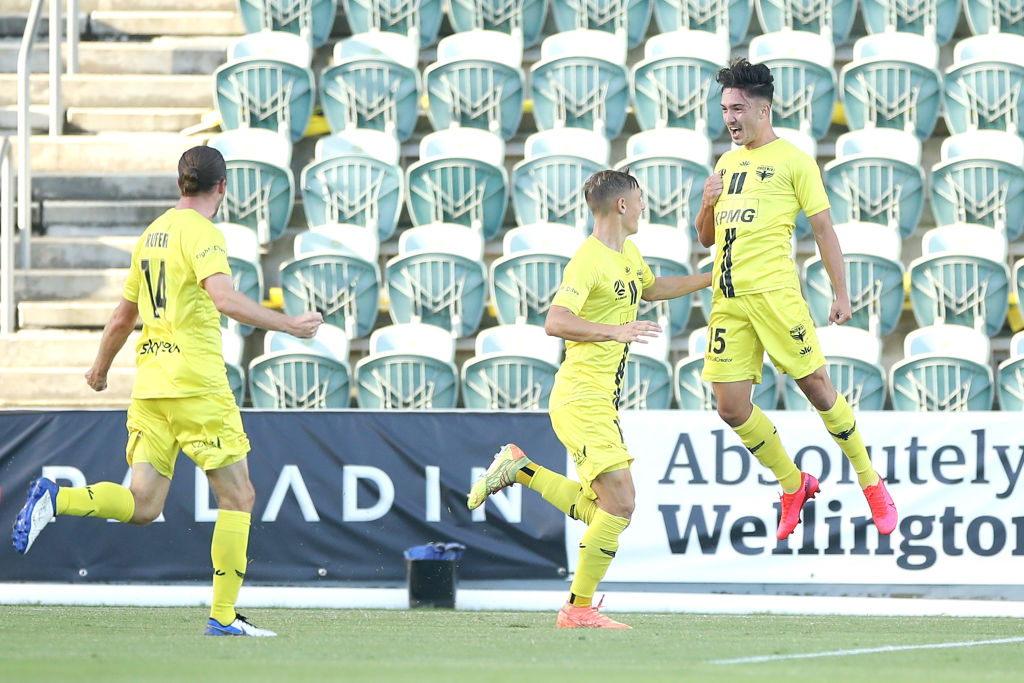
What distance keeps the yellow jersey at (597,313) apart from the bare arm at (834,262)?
31.7 inches

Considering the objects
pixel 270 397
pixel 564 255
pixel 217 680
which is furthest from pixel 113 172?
pixel 217 680

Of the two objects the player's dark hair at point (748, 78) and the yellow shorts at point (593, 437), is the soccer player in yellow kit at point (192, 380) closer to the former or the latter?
the yellow shorts at point (593, 437)

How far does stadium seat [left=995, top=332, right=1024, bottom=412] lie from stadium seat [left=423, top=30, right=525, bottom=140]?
4.18 m

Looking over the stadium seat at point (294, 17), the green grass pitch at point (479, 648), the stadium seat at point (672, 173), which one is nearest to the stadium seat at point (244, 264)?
the stadium seat at point (294, 17)

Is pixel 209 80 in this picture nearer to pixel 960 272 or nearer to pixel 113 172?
pixel 113 172

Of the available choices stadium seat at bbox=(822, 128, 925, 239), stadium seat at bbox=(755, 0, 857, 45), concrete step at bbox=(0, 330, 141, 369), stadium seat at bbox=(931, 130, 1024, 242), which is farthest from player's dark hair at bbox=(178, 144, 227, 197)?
stadium seat at bbox=(755, 0, 857, 45)

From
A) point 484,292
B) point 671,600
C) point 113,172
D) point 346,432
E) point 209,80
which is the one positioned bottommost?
point 671,600

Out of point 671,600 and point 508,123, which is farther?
point 508,123

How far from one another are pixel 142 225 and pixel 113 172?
539mm

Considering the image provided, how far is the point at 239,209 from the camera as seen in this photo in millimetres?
10977

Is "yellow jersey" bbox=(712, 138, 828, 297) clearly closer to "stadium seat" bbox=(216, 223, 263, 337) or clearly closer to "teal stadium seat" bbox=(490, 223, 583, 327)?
"teal stadium seat" bbox=(490, 223, 583, 327)

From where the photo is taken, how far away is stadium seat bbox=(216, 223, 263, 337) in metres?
10.2

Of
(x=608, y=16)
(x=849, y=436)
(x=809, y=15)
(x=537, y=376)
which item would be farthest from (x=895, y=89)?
(x=849, y=436)

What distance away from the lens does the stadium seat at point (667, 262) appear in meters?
10.1
